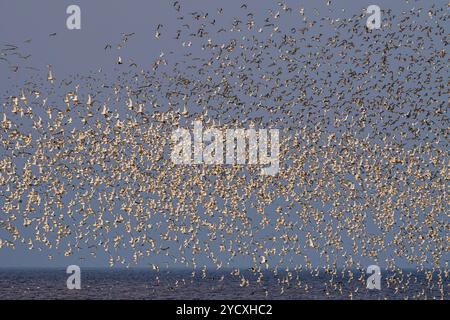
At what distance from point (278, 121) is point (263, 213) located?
5.32 m

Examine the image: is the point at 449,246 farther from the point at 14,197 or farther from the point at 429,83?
the point at 14,197

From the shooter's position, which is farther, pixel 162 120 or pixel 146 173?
pixel 146 173

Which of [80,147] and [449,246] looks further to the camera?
[449,246]

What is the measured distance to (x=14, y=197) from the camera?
1900 inches

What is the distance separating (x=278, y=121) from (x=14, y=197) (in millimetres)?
14321

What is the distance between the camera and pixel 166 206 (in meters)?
47.5

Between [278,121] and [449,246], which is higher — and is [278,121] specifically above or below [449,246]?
above

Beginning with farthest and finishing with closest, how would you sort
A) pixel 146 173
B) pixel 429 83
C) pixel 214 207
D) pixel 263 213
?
1. pixel 146 173
2. pixel 214 207
3. pixel 263 213
4. pixel 429 83
